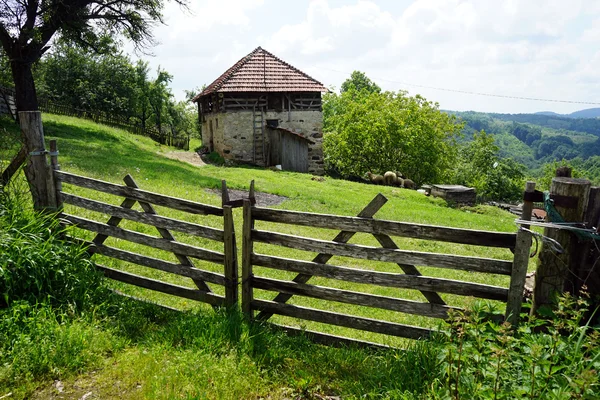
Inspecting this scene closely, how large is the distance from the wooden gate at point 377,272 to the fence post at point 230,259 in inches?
4.5

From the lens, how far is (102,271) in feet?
17.5

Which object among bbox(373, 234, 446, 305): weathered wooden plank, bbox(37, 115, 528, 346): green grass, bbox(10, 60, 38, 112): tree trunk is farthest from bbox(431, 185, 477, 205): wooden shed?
bbox(10, 60, 38, 112): tree trunk

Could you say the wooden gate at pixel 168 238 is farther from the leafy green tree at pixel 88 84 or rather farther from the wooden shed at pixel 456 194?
the leafy green tree at pixel 88 84

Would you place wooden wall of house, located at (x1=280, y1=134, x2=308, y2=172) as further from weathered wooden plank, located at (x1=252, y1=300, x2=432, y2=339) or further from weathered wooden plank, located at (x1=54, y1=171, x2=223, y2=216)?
weathered wooden plank, located at (x1=252, y1=300, x2=432, y2=339)

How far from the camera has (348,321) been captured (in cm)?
450

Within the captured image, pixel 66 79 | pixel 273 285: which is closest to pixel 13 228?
pixel 273 285

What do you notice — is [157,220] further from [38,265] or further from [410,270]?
[410,270]

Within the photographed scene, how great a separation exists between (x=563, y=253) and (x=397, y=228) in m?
1.41

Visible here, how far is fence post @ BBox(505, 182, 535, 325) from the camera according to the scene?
3.69 metres

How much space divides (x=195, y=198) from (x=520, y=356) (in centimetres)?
1006

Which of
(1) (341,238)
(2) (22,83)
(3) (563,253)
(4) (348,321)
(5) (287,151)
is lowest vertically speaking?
(4) (348,321)

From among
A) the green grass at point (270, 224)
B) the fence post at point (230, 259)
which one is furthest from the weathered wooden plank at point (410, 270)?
the fence post at point (230, 259)

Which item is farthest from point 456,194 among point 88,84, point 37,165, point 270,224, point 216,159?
point 88,84

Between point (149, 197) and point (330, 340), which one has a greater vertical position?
point (149, 197)
